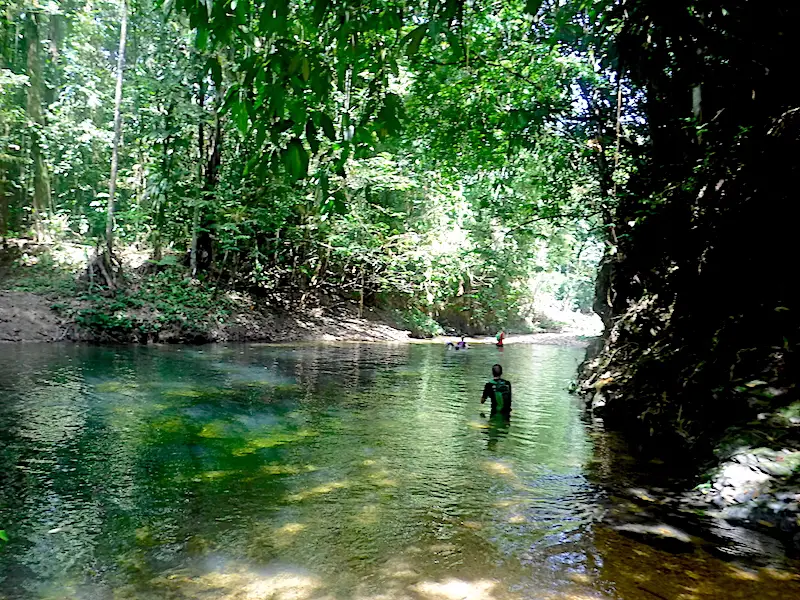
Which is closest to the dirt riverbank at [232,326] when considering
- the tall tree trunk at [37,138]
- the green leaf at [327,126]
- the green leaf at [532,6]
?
the tall tree trunk at [37,138]

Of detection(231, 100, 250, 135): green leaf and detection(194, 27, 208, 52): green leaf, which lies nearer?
detection(194, 27, 208, 52): green leaf

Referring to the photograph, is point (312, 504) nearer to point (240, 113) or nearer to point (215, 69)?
point (240, 113)

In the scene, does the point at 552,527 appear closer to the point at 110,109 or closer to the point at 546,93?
the point at 546,93

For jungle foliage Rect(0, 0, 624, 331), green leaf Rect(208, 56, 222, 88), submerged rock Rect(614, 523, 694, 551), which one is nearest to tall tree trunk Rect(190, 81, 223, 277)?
jungle foliage Rect(0, 0, 624, 331)

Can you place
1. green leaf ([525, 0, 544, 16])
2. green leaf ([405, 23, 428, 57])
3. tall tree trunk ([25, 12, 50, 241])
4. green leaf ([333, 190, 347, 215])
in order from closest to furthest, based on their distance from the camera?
green leaf ([405, 23, 428, 57]) → green leaf ([525, 0, 544, 16]) → green leaf ([333, 190, 347, 215]) → tall tree trunk ([25, 12, 50, 241])

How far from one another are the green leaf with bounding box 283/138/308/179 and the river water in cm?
278

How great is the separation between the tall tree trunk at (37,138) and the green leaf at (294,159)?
2250 centimetres

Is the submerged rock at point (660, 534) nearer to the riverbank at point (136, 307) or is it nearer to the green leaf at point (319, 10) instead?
the green leaf at point (319, 10)

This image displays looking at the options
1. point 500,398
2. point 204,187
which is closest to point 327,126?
point 500,398

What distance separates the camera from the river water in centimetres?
388

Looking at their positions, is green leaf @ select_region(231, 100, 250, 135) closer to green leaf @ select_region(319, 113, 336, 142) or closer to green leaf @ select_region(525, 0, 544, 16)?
green leaf @ select_region(319, 113, 336, 142)

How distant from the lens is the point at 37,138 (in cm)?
2084

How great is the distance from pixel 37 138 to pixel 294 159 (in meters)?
23.3

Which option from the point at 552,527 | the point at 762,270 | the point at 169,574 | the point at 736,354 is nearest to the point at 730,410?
the point at 736,354
